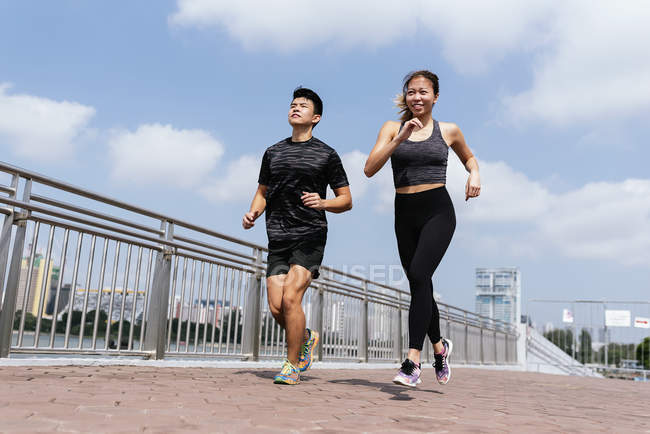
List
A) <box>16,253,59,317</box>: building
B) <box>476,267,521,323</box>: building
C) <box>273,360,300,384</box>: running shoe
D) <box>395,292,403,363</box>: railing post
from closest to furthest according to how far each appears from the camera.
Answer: <box>273,360,300,384</box>: running shoe → <box>16,253,59,317</box>: building → <box>395,292,403,363</box>: railing post → <box>476,267,521,323</box>: building

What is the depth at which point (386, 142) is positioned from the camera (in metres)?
4.13

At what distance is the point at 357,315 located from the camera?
33.2 ft

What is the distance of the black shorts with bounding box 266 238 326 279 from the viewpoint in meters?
4.18

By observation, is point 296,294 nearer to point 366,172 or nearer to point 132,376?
point 366,172

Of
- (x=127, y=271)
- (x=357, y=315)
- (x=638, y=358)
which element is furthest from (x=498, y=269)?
(x=127, y=271)

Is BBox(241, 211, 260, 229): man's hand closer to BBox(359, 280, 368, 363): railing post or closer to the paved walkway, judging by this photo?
the paved walkway

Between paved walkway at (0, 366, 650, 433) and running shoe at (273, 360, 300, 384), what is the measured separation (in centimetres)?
8

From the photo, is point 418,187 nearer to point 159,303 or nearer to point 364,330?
point 159,303

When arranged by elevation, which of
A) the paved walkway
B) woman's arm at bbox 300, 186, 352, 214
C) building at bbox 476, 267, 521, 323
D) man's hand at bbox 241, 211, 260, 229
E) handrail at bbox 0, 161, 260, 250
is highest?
building at bbox 476, 267, 521, 323

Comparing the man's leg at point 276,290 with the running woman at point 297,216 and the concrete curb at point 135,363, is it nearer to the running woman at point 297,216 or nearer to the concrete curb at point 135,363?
the running woman at point 297,216

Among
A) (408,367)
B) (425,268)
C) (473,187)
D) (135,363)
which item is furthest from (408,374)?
(135,363)

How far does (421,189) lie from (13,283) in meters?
3.00

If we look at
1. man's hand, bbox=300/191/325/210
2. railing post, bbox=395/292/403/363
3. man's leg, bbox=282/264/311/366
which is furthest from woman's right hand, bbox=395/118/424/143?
railing post, bbox=395/292/403/363

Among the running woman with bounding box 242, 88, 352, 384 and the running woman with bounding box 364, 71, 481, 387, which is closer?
the running woman with bounding box 364, 71, 481, 387
